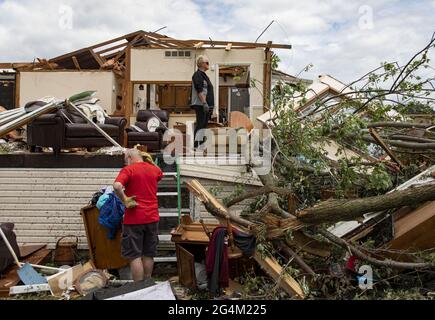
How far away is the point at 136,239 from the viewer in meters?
5.23

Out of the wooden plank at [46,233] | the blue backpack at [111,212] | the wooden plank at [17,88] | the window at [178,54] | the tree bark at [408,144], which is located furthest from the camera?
the wooden plank at [17,88]

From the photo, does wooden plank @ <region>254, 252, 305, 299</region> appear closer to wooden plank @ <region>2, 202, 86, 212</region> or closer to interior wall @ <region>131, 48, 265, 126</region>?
wooden plank @ <region>2, 202, 86, 212</region>

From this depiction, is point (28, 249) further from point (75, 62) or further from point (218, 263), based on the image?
point (75, 62)

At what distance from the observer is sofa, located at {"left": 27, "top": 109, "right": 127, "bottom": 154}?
7121 millimetres

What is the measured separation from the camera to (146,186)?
17.2 ft

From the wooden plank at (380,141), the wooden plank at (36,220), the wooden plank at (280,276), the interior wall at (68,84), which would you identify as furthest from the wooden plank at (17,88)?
the wooden plank at (280,276)

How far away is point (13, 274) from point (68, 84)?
31.8ft

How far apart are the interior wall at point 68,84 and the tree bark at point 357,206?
1054 cm

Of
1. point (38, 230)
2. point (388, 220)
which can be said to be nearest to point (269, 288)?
point (388, 220)

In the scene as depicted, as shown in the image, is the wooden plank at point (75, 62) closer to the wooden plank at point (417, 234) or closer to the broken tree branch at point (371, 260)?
the broken tree branch at point (371, 260)

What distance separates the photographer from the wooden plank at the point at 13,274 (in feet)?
17.4

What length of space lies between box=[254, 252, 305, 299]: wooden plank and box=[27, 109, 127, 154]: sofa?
11.6 ft

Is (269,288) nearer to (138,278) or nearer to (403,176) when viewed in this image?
→ (138,278)

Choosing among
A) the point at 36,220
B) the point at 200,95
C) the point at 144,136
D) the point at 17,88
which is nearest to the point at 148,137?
the point at 144,136
